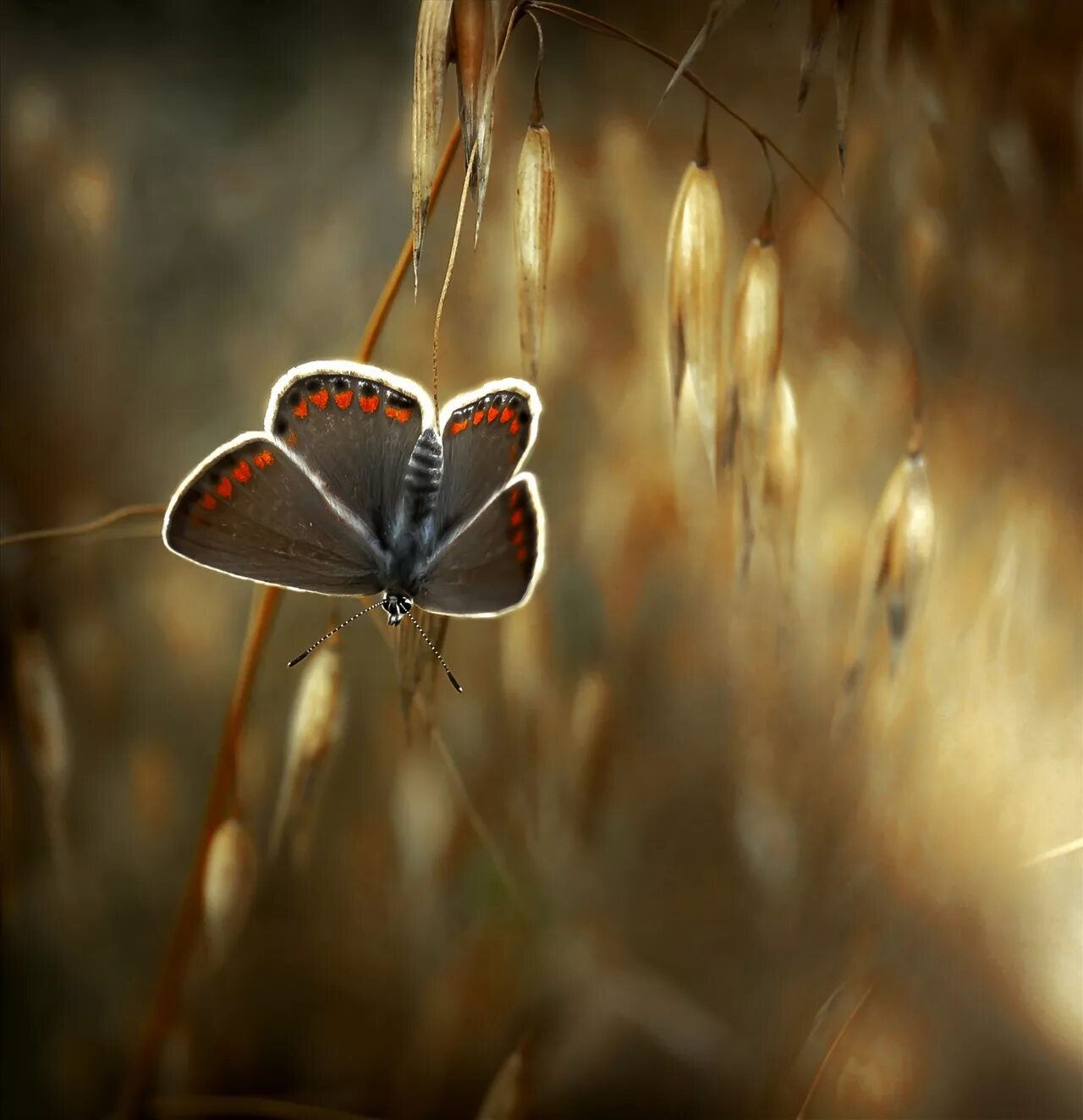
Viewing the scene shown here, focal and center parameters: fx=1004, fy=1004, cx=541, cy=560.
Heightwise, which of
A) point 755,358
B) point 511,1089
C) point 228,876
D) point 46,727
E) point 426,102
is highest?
point 426,102

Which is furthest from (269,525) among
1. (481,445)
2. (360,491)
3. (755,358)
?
(755,358)

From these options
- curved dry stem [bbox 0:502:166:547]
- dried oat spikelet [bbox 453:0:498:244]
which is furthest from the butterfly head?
dried oat spikelet [bbox 453:0:498:244]

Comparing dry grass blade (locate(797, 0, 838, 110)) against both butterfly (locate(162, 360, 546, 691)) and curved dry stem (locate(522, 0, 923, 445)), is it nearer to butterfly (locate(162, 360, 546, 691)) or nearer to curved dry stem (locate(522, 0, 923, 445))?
curved dry stem (locate(522, 0, 923, 445))

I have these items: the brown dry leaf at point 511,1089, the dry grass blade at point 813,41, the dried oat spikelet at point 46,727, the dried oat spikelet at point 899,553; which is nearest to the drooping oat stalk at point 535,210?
the dry grass blade at point 813,41

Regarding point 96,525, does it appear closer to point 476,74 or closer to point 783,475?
point 476,74

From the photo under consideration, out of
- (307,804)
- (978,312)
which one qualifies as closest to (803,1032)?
(307,804)

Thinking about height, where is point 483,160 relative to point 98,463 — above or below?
above

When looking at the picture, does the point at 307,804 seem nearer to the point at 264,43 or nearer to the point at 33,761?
the point at 33,761
